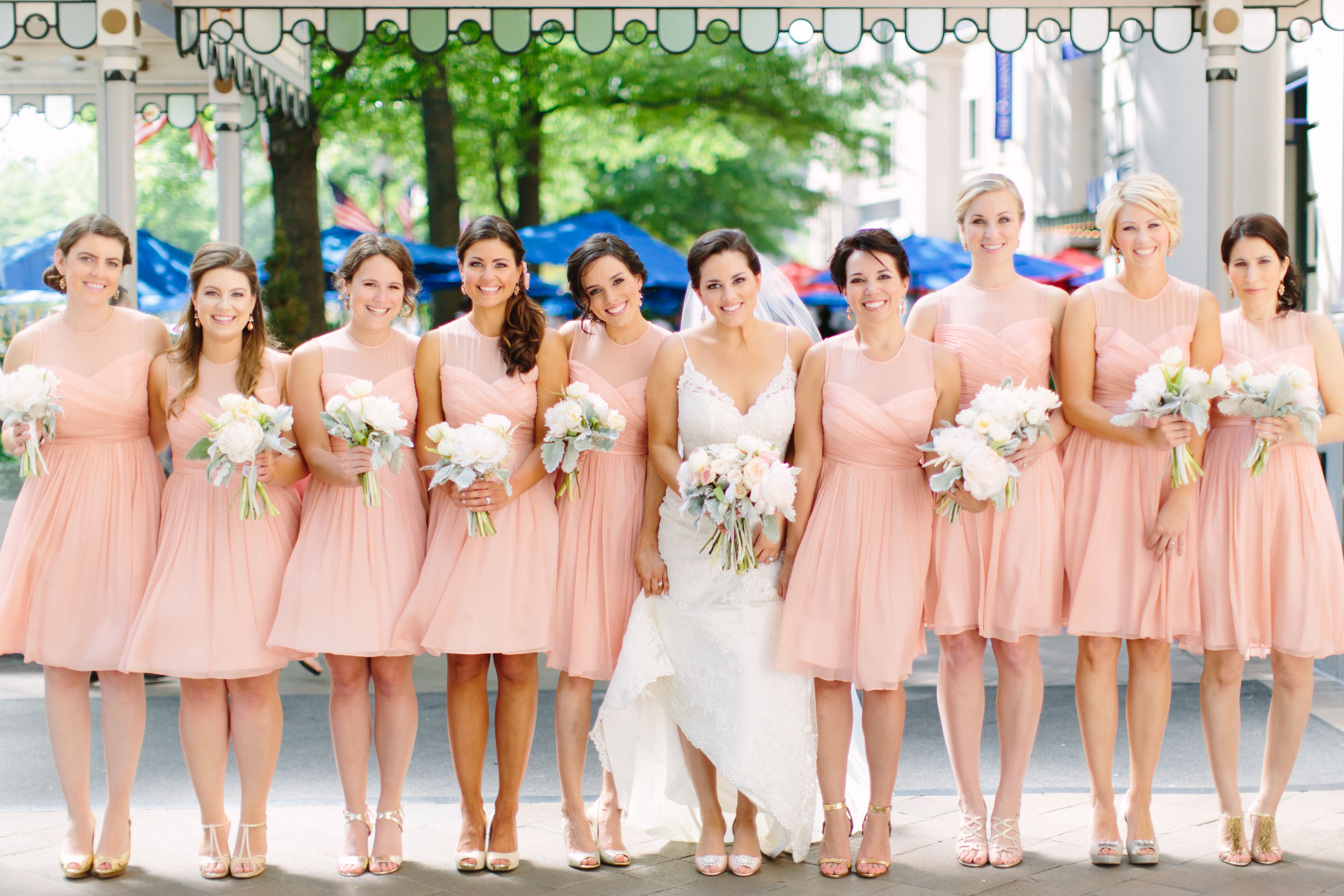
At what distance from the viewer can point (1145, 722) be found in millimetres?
4883

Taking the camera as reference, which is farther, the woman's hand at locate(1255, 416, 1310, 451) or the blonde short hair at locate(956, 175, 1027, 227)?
the blonde short hair at locate(956, 175, 1027, 227)

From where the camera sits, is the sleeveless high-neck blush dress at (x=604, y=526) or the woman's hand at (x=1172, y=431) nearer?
the woman's hand at (x=1172, y=431)

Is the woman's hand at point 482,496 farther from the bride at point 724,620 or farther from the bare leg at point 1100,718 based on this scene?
the bare leg at point 1100,718

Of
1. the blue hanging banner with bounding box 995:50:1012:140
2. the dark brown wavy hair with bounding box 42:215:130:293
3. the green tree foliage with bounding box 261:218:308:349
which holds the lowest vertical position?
the dark brown wavy hair with bounding box 42:215:130:293

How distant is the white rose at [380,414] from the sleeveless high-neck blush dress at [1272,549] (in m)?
2.93

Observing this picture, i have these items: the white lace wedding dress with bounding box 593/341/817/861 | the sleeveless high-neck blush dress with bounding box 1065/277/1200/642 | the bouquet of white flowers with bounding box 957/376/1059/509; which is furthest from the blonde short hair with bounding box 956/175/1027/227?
the white lace wedding dress with bounding box 593/341/817/861

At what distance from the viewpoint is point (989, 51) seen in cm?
3319

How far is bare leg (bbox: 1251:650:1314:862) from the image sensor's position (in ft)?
15.9

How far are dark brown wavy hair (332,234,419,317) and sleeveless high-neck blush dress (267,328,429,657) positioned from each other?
6.9 inches

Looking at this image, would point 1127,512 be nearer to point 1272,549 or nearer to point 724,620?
point 1272,549

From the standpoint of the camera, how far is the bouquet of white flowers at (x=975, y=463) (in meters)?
4.34

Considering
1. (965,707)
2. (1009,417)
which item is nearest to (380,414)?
(1009,417)

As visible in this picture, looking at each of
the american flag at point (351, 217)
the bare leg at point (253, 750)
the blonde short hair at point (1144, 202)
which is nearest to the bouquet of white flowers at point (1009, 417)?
the blonde short hair at point (1144, 202)

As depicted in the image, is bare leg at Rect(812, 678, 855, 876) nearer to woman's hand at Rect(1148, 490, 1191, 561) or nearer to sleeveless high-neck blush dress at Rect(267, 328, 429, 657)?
woman's hand at Rect(1148, 490, 1191, 561)
